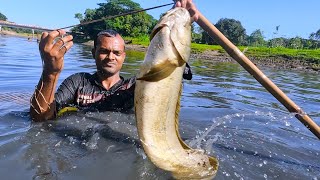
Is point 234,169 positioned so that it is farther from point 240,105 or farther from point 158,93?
point 240,105

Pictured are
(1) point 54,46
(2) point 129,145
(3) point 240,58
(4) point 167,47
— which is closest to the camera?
(4) point 167,47

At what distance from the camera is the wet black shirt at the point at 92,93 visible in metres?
→ 4.89

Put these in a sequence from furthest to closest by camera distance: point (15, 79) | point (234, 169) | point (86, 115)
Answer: point (15, 79) → point (86, 115) → point (234, 169)

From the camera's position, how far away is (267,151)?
4.20 m

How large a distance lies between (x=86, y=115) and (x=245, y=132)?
222 cm

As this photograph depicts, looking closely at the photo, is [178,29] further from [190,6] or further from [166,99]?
[190,6]

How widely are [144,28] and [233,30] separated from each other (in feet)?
59.1

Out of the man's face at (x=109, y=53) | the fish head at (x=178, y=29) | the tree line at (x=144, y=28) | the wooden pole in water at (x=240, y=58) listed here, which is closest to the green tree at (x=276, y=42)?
the tree line at (x=144, y=28)

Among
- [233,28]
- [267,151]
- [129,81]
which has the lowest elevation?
[267,151]

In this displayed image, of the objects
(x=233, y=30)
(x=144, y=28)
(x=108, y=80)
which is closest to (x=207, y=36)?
(x=144, y=28)

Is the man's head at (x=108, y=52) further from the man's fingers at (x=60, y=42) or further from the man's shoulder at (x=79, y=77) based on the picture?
the man's fingers at (x=60, y=42)

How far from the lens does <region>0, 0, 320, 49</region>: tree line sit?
166ft

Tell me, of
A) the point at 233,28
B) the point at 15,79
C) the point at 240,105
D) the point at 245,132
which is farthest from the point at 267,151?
the point at 233,28

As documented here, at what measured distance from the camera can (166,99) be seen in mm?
2725
